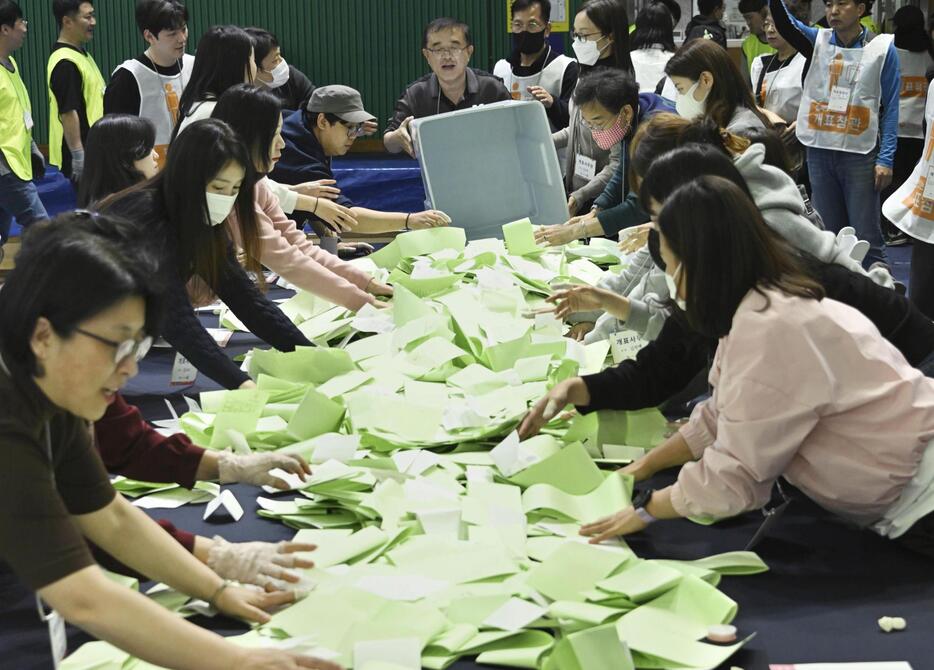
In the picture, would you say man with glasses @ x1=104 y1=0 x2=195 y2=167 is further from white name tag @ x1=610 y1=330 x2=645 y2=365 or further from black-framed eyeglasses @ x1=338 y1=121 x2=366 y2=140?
white name tag @ x1=610 y1=330 x2=645 y2=365

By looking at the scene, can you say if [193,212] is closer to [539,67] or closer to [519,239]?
[519,239]

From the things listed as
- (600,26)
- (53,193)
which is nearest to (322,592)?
(600,26)

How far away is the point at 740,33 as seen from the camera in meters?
7.83

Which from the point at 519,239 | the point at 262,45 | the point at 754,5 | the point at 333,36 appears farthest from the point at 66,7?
the point at 754,5

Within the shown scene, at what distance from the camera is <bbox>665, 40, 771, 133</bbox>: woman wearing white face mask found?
364 centimetres

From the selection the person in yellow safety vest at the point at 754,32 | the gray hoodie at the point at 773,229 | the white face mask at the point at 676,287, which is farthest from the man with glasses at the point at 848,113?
the white face mask at the point at 676,287

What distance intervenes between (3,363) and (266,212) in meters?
2.53

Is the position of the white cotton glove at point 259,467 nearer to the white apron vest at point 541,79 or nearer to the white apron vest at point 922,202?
the white apron vest at point 922,202

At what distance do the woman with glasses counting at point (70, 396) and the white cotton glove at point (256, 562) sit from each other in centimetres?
41

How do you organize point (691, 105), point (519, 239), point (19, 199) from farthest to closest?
point (19, 199)
point (519, 239)
point (691, 105)

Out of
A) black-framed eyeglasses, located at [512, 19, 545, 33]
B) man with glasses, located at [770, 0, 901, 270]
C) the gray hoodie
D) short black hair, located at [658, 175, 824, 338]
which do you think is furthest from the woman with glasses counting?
black-framed eyeglasses, located at [512, 19, 545, 33]

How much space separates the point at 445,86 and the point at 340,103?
715mm

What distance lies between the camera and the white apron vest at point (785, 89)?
5781 mm

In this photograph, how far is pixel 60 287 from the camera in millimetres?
1413
